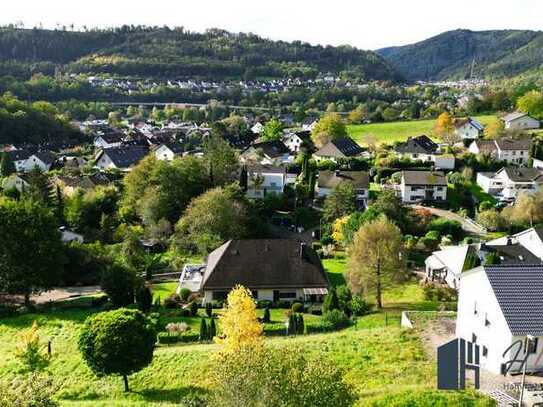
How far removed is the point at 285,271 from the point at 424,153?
43.6 meters

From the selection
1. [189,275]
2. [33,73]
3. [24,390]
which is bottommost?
[189,275]

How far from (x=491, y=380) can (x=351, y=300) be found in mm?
16691

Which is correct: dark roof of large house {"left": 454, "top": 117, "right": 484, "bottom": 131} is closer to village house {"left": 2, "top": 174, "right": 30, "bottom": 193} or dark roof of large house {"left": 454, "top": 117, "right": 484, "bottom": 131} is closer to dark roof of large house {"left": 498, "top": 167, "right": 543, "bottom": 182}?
dark roof of large house {"left": 498, "top": 167, "right": 543, "bottom": 182}

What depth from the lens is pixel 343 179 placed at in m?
67.4

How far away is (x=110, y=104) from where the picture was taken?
165750 millimetres

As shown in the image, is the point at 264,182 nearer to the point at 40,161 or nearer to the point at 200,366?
the point at 200,366

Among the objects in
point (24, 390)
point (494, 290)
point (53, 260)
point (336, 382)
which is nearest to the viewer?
point (336, 382)

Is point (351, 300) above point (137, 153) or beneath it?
beneath

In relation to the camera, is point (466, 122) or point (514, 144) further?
point (466, 122)

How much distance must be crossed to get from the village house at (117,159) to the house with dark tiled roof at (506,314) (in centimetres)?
7161

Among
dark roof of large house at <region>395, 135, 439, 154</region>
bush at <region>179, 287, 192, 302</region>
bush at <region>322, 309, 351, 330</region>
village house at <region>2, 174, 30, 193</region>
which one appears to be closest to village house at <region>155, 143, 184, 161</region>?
village house at <region>2, 174, 30, 193</region>

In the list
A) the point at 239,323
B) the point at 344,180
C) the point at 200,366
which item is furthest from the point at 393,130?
the point at 200,366

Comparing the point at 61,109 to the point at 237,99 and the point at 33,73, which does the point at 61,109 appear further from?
the point at 237,99

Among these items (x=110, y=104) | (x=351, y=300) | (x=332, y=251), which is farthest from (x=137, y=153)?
(x=110, y=104)
